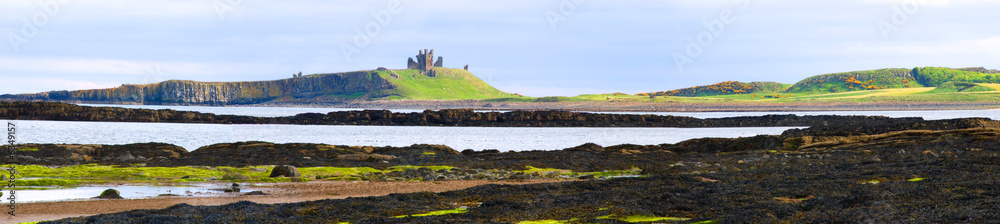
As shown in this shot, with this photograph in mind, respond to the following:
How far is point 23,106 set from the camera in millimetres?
114312

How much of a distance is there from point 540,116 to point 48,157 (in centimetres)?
7965

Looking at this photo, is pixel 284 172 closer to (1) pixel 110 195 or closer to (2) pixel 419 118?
(1) pixel 110 195

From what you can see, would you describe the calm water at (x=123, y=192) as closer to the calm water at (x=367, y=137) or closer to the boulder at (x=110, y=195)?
the boulder at (x=110, y=195)

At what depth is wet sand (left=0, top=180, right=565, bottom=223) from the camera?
17469 millimetres

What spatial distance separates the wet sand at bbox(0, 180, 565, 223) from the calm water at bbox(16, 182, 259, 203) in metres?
1.00

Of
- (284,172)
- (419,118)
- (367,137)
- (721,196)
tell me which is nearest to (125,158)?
(284,172)

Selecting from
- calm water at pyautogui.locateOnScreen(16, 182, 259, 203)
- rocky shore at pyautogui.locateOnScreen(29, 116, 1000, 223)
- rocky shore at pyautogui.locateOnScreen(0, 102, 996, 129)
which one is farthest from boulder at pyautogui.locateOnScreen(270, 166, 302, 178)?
rocky shore at pyautogui.locateOnScreen(0, 102, 996, 129)

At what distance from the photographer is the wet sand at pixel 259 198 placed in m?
17.5

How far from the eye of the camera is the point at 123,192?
22500mm

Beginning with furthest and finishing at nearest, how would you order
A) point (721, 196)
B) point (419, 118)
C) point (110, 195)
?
point (419, 118) < point (110, 195) < point (721, 196)

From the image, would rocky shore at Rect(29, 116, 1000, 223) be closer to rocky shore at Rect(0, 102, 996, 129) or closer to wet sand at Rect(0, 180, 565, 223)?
wet sand at Rect(0, 180, 565, 223)

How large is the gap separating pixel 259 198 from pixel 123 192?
4414 millimetres

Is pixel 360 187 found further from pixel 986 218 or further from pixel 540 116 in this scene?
pixel 540 116

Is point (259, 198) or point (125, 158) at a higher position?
point (125, 158)
